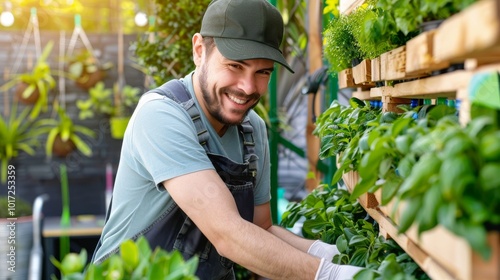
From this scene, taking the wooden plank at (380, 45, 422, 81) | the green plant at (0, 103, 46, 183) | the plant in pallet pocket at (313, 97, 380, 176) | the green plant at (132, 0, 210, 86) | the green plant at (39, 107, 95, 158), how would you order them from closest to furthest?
the wooden plank at (380, 45, 422, 81) < the plant in pallet pocket at (313, 97, 380, 176) < the green plant at (132, 0, 210, 86) < the green plant at (0, 103, 46, 183) < the green plant at (39, 107, 95, 158)

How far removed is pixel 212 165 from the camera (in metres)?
1.70

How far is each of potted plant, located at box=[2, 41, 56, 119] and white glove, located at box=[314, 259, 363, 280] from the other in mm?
4274

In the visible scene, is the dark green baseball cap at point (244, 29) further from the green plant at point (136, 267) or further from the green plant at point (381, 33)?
the green plant at point (136, 267)

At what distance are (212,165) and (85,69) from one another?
13.4 feet

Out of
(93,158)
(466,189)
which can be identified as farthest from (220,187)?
(93,158)

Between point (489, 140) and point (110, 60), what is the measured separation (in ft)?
16.8

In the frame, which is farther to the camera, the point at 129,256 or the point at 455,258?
the point at 129,256

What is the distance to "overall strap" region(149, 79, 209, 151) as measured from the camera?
1.84 m

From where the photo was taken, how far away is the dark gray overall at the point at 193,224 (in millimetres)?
1854

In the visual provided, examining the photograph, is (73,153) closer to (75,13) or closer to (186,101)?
(75,13)

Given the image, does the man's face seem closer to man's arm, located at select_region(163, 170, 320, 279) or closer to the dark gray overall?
the dark gray overall

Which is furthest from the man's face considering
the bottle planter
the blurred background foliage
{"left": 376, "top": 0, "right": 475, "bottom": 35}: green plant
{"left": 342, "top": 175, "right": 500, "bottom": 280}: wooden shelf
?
the blurred background foliage

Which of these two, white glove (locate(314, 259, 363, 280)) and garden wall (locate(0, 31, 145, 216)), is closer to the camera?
white glove (locate(314, 259, 363, 280))

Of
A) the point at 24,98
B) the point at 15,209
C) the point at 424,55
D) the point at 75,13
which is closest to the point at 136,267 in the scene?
the point at 424,55
